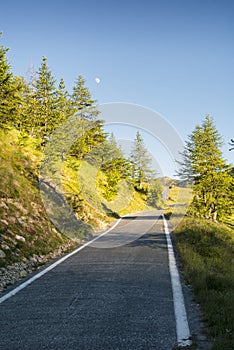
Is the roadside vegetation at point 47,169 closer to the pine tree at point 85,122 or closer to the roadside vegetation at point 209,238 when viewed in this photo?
the pine tree at point 85,122

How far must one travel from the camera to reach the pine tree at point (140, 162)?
63.7 meters

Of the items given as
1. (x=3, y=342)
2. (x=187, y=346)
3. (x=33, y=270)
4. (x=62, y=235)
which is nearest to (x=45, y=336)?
(x=3, y=342)

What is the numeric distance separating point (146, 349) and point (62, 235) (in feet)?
32.5

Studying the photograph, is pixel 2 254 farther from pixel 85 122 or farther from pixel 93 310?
pixel 85 122

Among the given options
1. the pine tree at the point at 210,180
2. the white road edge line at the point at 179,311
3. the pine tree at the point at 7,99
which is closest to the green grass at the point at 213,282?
the white road edge line at the point at 179,311

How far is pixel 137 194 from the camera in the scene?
61.5 m

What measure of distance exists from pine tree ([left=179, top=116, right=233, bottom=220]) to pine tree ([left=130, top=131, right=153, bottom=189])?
30.4m

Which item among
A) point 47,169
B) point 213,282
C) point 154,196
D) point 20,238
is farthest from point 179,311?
point 154,196

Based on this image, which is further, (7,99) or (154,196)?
(154,196)

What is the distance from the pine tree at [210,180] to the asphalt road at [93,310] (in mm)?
24204

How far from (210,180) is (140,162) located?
116 feet

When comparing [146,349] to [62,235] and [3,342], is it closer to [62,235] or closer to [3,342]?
[3,342]

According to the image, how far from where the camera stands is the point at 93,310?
15.5 ft

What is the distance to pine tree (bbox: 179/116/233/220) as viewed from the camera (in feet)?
100
